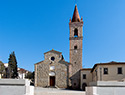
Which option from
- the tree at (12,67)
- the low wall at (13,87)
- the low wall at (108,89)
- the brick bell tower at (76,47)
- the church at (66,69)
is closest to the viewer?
the low wall at (13,87)

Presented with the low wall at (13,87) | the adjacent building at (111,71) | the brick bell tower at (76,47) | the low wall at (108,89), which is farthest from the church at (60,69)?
the low wall at (13,87)

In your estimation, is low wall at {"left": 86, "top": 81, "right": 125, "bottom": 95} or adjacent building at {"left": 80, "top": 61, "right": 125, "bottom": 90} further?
adjacent building at {"left": 80, "top": 61, "right": 125, "bottom": 90}

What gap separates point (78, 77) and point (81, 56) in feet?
19.2

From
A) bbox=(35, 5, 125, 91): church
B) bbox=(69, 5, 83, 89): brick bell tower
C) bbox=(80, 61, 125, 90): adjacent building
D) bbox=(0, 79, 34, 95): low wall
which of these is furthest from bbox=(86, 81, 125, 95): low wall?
bbox=(69, 5, 83, 89): brick bell tower

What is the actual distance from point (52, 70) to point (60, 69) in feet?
7.27

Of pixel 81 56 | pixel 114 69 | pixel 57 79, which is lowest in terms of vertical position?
pixel 57 79

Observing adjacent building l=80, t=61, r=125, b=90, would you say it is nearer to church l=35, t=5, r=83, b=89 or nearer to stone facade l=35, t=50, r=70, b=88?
church l=35, t=5, r=83, b=89

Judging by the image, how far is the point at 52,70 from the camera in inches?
1356

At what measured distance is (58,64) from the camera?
113 feet

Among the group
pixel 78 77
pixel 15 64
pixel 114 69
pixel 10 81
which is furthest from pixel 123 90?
pixel 15 64

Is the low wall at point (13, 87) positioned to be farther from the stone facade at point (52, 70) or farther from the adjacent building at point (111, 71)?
the stone facade at point (52, 70)

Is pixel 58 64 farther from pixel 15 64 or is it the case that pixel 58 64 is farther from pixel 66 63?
pixel 15 64

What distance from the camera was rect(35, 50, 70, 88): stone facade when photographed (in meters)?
33.6

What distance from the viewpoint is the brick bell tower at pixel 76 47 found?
33438mm
